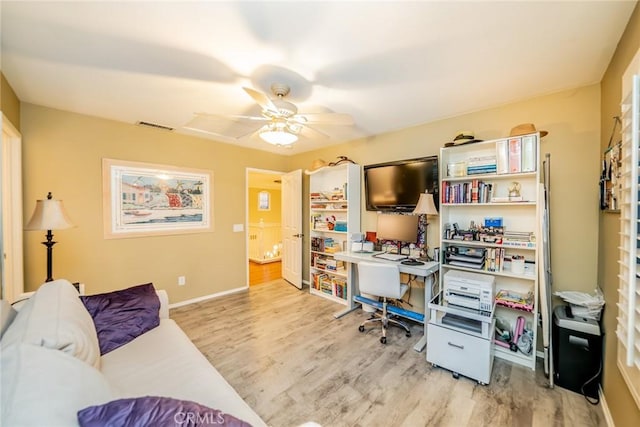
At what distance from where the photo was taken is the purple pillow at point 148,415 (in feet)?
2.22

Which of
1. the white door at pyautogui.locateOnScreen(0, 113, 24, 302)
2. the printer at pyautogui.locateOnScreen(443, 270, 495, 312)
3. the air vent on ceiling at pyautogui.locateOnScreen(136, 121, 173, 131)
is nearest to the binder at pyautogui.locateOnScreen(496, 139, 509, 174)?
the printer at pyautogui.locateOnScreen(443, 270, 495, 312)

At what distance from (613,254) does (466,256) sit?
989 mm

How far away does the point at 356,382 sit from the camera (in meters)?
2.01

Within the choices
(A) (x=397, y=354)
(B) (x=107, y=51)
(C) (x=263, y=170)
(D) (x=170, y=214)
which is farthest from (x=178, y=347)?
(C) (x=263, y=170)

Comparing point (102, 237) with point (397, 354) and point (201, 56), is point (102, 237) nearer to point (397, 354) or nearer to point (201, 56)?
point (201, 56)

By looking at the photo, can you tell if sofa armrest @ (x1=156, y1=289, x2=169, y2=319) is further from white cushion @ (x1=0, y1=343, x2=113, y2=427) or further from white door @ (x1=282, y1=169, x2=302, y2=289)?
white door @ (x1=282, y1=169, x2=302, y2=289)

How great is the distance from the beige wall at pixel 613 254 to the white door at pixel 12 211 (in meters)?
4.58

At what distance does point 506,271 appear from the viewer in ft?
7.81

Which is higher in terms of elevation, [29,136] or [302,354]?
[29,136]

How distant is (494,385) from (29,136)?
4.83 m

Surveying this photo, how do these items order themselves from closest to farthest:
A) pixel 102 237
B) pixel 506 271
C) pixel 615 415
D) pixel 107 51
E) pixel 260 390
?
1. pixel 615 415
2. pixel 107 51
3. pixel 260 390
4. pixel 506 271
5. pixel 102 237

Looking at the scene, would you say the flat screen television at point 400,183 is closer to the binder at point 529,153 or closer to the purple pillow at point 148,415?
the binder at point 529,153

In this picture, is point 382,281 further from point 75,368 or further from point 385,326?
point 75,368

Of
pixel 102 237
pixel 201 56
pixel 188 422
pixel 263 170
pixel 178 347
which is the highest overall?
pixel 201 56
